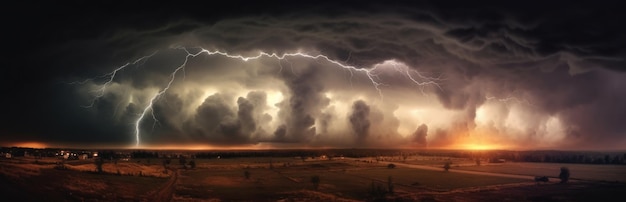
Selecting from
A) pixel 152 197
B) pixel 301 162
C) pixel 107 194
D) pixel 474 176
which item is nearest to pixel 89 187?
pixel 107 194

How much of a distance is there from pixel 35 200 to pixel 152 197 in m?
8.71

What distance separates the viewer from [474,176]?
5894 cm

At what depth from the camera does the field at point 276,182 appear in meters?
35.2

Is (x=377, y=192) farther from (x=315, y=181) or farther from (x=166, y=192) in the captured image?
(x=166, y=192)

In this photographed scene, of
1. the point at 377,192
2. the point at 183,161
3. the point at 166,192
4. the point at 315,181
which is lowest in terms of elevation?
the point at 377,192

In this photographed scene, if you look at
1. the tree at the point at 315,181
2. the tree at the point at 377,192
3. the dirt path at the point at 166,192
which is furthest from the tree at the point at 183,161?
the tree at the point at 377,192

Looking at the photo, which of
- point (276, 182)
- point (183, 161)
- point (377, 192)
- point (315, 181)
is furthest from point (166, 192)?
point (183, 161)

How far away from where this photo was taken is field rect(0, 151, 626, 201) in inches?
1388

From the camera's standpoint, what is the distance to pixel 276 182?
45.1 meters

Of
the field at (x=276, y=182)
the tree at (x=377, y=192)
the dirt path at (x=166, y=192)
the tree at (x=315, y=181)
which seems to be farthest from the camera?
the tree at (x=315, y=181)

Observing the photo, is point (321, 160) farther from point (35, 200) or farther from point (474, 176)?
point (35, 200)

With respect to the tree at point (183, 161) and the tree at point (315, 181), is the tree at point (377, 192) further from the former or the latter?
the tree at point (183, 161)

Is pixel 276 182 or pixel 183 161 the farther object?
pixel 183 161

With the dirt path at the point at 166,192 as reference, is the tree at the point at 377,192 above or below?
below
